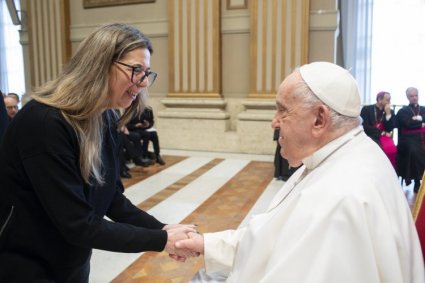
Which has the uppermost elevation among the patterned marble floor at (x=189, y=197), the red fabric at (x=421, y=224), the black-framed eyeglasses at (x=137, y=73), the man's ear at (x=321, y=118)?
the black-framed eyeglasses at (x=137, y=73)

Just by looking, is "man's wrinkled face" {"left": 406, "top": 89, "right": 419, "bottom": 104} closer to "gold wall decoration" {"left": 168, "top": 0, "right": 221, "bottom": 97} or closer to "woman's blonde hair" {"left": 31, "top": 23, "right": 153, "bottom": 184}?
"gold wall decoration" {"left": 168, "top": 0, "right": 221, "bottom": 97}

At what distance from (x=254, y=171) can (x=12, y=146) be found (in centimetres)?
556

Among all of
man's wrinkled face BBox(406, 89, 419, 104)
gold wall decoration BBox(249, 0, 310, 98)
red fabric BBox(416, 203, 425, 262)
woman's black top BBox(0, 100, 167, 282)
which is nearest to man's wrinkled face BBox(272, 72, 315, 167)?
red fabric BBox(416, 203, 425, 262)

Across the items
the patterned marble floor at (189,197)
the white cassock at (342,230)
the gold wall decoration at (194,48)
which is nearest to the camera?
the white cassock at (342,230)

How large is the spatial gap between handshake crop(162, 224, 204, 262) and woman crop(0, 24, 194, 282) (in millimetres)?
87

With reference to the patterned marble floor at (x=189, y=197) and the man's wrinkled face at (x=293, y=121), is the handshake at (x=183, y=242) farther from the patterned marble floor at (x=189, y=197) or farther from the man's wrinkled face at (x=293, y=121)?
the patterned marble floor at (x=189, y=197)

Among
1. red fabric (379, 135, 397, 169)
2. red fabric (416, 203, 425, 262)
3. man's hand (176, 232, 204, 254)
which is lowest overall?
red fabric (379, 135, 397, 169)

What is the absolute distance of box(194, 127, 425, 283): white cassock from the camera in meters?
1.15

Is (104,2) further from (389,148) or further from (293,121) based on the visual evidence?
(293,121)

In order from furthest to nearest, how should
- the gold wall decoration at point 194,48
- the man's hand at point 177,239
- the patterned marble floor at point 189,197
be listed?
the gold wall decoration at point 194,48 < the patterned marble floor at point 189,197 < the man's hand at point 177,239

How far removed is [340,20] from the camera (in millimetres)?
8836

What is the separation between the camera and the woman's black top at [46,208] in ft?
4.64

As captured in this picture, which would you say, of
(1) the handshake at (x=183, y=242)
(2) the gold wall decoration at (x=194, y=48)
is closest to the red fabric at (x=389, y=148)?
(2) the gold wall decoration at (x=194, y=48)

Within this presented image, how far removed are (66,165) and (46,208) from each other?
168 mm
